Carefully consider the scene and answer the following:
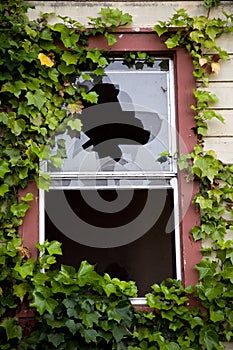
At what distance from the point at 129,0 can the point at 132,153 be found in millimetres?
1167

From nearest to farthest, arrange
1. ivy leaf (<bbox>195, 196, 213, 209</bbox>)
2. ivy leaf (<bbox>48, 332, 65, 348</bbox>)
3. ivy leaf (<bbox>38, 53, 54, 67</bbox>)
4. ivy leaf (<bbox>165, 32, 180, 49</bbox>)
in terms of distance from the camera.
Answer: ivy leaf (<bbox>48, 332, 65, 348</bbox>) → ivy leaf (<bbox>195, 196, 213, 209</bbox>) → ivy leaf (<bbox>38, 53, 54, 67</bbox>) → ivy leaf (<bbox>165, 32, 180, 49</bbox>)

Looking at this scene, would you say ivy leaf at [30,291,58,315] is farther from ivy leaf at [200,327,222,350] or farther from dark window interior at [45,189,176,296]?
ivy leaf at [200,327,222,350]

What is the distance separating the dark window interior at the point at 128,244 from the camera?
17.5 feet

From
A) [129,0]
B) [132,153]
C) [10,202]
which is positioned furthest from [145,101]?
[10,202]

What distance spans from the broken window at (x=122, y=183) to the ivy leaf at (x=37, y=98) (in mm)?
285

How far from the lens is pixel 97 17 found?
18.5 ft

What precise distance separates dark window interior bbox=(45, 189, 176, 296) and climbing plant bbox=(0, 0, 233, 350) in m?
0.16

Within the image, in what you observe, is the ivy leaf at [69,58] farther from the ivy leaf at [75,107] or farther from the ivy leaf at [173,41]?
the ivy leaf at [173,41]

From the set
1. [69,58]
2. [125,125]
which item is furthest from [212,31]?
[69,58]

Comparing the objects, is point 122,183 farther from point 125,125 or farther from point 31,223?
point 31,223

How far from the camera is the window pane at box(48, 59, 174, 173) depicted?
5492 mm

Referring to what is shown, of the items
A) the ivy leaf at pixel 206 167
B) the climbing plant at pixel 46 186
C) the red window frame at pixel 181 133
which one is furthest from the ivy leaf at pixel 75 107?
the ivy leaf at pixel 206 167

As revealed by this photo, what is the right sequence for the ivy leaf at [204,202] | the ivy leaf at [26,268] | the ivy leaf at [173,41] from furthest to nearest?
the ivy leaf at [173,41] < the ivy leaf at [204,202] < the ivy leaf at [26,268]

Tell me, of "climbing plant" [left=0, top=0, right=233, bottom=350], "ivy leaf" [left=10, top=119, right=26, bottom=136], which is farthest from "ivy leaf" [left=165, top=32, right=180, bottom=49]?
"ivy leaf" [left=10, top=119, right=26, bottom=136]
